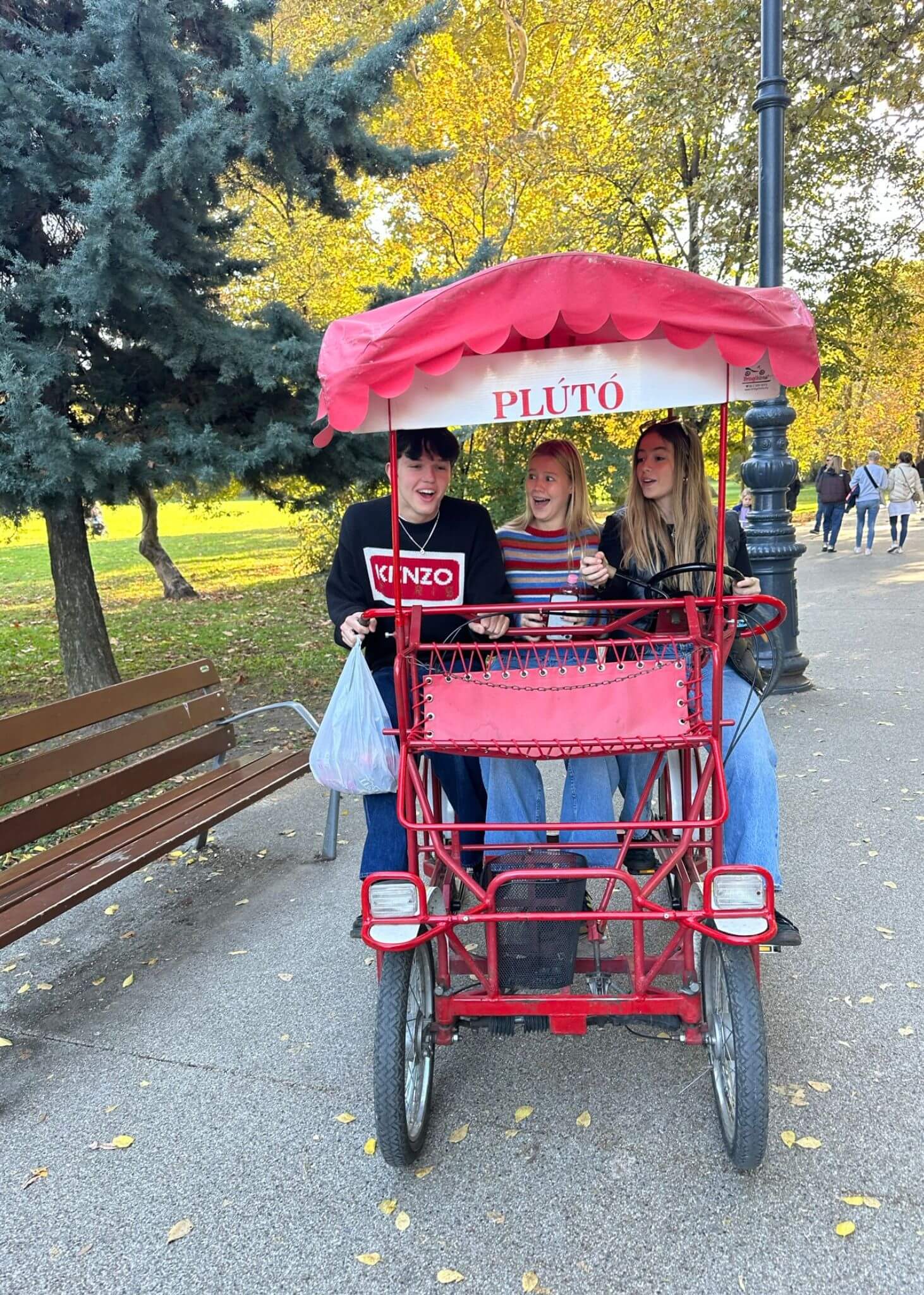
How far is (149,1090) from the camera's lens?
9.89 feet

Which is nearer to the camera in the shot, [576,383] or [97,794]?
[576,383]

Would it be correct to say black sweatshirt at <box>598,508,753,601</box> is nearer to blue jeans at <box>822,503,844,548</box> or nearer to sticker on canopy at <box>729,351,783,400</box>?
sticker on canopy at <box>729,351,783,400</box>

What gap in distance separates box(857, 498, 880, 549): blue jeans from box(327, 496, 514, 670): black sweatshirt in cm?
1577


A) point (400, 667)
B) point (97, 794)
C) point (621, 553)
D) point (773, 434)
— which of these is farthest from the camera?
point (773, 434)

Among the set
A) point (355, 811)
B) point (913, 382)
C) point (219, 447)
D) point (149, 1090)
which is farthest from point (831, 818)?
point (913, 382)

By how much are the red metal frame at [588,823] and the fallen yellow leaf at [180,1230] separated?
827 millimetres

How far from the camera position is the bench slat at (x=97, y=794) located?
3439mm

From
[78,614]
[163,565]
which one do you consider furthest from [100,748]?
[163,565]

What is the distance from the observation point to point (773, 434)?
6.87 meters

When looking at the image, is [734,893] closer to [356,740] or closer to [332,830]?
[356,740]

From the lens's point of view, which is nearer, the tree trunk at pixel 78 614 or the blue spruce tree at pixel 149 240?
the blue spruce tree at pixel 149 240

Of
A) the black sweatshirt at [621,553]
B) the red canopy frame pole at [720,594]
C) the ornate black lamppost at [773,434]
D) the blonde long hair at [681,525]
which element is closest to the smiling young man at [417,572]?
the black sweatshirt at [621,553]

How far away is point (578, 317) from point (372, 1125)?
2.45 metres

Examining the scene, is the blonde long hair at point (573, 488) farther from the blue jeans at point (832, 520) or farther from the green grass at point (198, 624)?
the blue jeans at point (832, 520)
